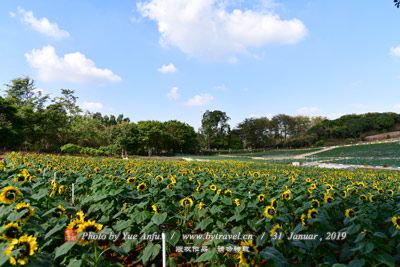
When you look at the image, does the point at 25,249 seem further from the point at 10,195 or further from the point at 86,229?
the point at 10,195

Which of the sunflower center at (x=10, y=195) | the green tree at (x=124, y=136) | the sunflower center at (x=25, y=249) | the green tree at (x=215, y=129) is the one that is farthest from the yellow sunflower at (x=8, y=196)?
the green tree at (x=215, y=129)

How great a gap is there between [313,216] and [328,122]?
83.0 metres

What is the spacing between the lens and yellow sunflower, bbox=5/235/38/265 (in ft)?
6.23

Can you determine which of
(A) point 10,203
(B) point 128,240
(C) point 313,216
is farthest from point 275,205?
(A) point 10,203

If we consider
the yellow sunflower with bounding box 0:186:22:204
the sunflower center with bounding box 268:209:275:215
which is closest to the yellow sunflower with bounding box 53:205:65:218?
the yellow sunflower with bounding box 0:186:22:204

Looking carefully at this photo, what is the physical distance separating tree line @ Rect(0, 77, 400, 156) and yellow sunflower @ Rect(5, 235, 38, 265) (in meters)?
29.3

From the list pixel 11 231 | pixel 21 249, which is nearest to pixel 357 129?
pixel 11 231

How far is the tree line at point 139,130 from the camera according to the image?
105 feet

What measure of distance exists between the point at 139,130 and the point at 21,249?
148 ft

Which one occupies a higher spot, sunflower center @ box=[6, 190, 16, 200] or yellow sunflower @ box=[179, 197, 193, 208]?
sunflower center @ box=[6, 190, 16, 200]

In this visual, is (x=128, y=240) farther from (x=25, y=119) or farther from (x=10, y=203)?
(x=25, y=119)

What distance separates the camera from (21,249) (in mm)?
1951

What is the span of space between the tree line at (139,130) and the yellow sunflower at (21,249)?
2932 centimetres

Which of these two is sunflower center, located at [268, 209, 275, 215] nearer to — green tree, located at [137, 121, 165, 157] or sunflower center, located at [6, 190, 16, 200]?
sunflower center, located at [6, 190, 16, 200]
